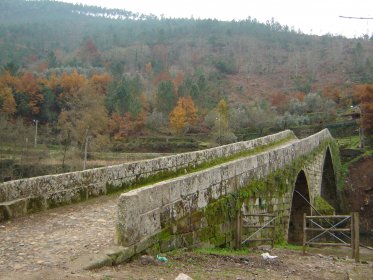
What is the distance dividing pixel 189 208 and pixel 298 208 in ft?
39.2

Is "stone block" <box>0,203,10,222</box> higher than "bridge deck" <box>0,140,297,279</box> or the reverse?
higher

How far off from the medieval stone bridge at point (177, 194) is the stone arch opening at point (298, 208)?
2.95m

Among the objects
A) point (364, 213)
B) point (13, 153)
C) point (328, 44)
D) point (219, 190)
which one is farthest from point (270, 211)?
point (328, 44)

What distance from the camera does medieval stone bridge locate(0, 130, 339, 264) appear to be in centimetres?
566

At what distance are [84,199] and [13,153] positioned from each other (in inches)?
1320

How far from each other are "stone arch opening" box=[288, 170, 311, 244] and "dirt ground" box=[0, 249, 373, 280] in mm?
7560

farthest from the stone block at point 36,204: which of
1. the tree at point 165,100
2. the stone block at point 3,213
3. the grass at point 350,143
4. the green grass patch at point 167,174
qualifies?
the tree at point 165,100

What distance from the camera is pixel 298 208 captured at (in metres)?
17.9

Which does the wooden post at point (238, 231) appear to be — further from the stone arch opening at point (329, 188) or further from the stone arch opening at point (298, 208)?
the stone arch opening at point (329, 188)

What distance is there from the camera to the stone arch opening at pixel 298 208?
16.6 metres

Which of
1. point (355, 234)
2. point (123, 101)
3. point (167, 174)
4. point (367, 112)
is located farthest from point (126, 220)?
point (123, 101)

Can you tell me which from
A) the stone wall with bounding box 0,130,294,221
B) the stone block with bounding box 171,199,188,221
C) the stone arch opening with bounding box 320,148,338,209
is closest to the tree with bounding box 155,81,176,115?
the stone arch opening with bounding box 320,148,338,209

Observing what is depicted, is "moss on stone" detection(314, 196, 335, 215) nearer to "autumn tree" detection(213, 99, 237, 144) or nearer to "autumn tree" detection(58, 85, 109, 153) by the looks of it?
"autumn tree" detection(213, 99, 237, 144)

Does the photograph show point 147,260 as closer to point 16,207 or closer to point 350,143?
point 16,207
